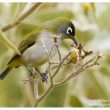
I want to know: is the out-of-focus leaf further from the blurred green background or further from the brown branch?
the brown branch

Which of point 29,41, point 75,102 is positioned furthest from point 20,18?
point 75,102

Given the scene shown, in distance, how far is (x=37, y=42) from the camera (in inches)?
66.1

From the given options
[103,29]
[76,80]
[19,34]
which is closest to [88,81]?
[76,80]

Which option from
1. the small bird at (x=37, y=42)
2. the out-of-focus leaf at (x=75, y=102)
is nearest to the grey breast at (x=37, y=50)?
the small bird at (x=37, y=42)

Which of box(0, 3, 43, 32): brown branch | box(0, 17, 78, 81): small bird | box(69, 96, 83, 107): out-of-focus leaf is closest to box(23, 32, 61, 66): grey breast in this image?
box(0, 17, 78, 81): small bird

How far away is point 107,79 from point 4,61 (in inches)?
18.7

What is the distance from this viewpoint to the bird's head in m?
1.64

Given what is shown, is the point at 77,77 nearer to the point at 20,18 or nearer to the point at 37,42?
the point at 37,42

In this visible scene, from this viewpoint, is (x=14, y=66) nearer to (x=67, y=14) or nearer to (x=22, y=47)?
(x=22, y=47)

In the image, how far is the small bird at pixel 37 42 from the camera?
1.62 m

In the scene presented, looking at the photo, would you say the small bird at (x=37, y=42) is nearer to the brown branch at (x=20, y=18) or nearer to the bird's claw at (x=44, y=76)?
the bird's claw at (x=44, y=76)

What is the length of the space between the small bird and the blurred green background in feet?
0.21

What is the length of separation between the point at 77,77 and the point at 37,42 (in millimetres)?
331

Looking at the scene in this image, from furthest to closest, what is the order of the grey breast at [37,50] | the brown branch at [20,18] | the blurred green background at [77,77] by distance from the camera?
the blurred green background at [77,77] < the grey breast at [37,50] < the brown branch at [20,18]
